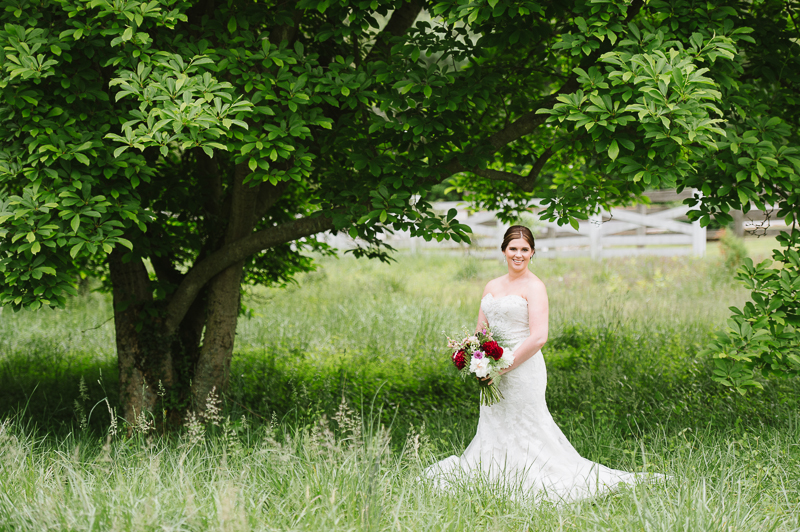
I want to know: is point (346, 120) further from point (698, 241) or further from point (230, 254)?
point (698, 241)

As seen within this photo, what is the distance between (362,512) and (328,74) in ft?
9.01

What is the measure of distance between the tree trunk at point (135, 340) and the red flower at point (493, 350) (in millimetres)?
3040

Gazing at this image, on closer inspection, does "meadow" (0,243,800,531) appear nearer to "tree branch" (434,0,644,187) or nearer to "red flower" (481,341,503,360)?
"red flower" (481,341,503,360)

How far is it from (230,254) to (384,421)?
220cm

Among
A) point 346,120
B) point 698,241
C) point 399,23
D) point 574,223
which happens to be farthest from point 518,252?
point 698,241

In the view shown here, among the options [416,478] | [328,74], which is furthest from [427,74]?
[416,478]

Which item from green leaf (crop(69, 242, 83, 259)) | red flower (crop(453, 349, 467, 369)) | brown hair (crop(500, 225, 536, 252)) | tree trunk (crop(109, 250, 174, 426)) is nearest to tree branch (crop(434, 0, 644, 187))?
brown hair (crop(500, 225, 536, 252))

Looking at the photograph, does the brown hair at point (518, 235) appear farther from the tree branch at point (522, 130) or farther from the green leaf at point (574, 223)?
the tree branch at point (522, 130)

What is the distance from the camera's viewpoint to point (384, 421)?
5.85 meters

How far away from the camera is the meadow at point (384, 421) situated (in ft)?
9.53

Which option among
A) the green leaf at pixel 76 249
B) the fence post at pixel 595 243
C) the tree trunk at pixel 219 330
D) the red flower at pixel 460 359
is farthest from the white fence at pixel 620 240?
the green leaf at pixel 76 249

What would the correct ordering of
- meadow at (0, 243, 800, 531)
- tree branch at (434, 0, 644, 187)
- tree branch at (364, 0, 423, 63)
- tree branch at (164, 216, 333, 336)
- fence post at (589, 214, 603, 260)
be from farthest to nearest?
fence post at (589, 214, 603, 260) → tree branch at (364, 0, 423, 63) → tree branch at (164, 216, 333, 336) → tree branch at (434, 0, 644, 187) → meadow at (0, 243, 800, 531)

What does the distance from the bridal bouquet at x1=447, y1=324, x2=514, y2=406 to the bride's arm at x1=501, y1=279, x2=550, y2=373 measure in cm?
11

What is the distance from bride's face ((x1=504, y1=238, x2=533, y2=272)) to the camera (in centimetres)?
388
